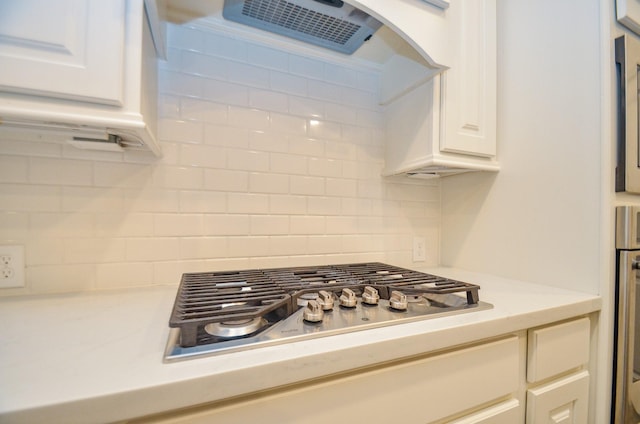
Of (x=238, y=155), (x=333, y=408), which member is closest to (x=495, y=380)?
(x=333, y=408)

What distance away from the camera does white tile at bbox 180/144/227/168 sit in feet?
3.09

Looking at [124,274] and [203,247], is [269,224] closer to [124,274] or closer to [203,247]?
[203,247]

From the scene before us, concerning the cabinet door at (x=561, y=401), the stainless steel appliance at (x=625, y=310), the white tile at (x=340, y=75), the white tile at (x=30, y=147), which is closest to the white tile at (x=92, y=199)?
the white tile at (x=30, y=147)

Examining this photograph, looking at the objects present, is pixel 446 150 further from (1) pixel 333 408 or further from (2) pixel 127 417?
(2) pixel 127 417

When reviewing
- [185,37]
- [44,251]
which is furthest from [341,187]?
[44,251]

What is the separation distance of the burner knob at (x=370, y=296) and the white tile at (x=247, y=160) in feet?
1.90

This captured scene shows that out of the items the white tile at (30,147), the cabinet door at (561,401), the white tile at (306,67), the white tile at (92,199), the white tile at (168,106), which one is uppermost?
the white tile at (306,67)

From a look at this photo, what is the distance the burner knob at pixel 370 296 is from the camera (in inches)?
27.0

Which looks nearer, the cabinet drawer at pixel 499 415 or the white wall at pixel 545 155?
Result: the cabinet drawer at pixel 499 415

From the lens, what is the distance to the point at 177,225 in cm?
93

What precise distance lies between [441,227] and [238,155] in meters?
0.97

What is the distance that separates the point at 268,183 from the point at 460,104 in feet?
2.40

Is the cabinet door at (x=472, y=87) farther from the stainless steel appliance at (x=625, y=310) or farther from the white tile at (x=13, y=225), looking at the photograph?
the white tile at (x=13, y=225)

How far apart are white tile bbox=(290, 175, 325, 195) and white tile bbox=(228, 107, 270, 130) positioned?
225 mm
